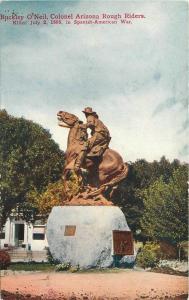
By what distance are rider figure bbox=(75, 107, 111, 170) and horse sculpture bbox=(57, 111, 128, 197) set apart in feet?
0.59

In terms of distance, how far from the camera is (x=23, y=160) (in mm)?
26781

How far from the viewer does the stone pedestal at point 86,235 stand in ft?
54.1

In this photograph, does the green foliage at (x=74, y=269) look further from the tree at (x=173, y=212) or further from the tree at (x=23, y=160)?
→ the tree at (x=23, y=160)

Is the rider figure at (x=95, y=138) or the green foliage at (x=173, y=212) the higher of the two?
the rider figure at (x=95, y=138)

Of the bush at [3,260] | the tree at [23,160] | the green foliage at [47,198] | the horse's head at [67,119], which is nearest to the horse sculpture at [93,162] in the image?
the horse's head at [67,119]

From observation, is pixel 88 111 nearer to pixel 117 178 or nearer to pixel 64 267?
pixel 117 178

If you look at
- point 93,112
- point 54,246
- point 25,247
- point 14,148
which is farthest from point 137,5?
point 25,247

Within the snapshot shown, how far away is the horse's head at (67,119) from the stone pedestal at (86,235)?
2.84 metres

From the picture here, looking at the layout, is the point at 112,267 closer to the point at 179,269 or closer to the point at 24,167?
the point at 179,269

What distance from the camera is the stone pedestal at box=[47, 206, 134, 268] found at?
16484 millimetres

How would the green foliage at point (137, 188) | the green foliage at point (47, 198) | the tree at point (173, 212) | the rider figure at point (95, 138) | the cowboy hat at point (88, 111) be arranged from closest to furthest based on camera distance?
1. the rider figure at point (95, 138)
2. the cowboy hat at point (88, 111)
3. the tree at point (173, 212)
4. the green foliage at point (47, 198)
5. the green foliage at point (137, 188)

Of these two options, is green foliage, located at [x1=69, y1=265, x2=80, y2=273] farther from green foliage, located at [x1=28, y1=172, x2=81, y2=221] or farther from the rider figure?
green foliage, located at [x1=28, y1=172, x2=81, y2=221]

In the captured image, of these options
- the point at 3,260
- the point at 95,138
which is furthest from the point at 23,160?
the point at 95,138

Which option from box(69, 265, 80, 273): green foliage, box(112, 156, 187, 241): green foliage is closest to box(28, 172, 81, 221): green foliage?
box(69, 265, 80, 273): green foliage
